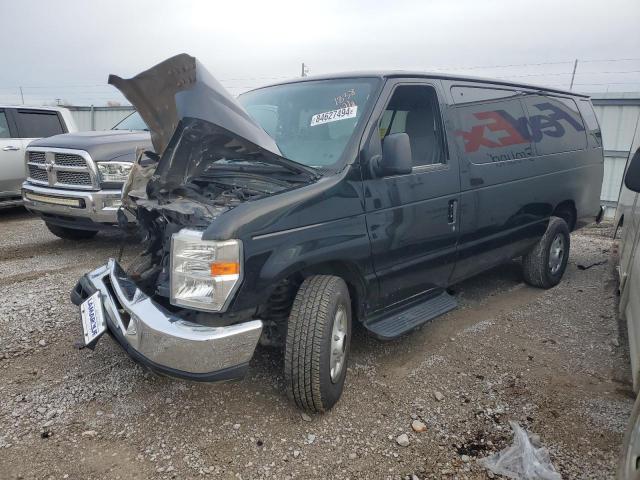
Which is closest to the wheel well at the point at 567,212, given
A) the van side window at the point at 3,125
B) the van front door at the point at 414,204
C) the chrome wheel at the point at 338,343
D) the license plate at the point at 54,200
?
the van front door at the point at 414,204

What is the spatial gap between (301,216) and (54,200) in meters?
4.34

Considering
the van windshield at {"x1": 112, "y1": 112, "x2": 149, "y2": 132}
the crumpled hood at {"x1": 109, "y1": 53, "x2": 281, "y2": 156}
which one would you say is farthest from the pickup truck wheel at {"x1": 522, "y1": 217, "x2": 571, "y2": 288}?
the van windshield at {"x1": 112, "y1": 112, "x2": 149, "y2": 132}

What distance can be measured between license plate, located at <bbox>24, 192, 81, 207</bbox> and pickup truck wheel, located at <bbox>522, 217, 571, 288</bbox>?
5.04 meters

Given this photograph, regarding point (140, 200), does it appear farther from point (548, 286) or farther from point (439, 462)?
point (548, 286)

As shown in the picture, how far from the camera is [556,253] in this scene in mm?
5219

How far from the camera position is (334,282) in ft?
9.17

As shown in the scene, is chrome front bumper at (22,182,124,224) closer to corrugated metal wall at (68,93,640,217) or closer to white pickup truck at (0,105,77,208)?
white pickup truck at (0,105,77,208)

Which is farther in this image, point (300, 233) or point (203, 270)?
point (300, 233)

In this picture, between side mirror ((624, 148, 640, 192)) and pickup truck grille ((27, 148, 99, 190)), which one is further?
pickup truck grille ((27, 148, 99, 190))

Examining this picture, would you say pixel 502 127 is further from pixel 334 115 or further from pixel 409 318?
pixel 409 318

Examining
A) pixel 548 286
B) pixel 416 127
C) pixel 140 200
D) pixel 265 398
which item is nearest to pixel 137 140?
pixel 140 200

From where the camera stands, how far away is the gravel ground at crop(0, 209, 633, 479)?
2473mm

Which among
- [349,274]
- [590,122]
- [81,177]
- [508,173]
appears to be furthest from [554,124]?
[81,177]

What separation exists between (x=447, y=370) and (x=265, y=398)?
1.30 metres
